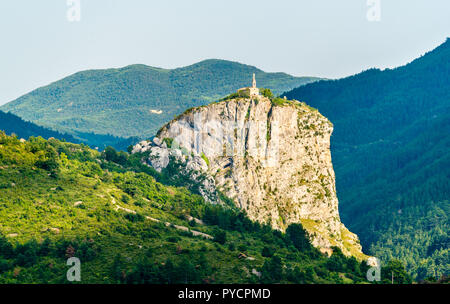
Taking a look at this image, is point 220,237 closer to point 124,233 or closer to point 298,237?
point 124,233

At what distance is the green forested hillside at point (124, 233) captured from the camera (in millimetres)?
116500

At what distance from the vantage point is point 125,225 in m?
140

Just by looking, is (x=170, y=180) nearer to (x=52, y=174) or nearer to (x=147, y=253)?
(x=52, y=174)

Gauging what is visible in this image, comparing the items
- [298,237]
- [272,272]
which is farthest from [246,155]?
[272,272]

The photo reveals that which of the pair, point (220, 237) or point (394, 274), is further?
point (394, 274)

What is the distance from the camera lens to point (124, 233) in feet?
446

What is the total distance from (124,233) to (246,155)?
6075cm

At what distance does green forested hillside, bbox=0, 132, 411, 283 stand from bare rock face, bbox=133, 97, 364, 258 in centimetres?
844

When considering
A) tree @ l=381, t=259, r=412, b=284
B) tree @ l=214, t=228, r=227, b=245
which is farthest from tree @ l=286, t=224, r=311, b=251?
tree @ l=214, t=228, r=227, b=245

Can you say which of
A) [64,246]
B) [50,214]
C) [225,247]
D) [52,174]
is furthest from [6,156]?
[225,247]

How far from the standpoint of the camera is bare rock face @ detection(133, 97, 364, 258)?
18888 cm

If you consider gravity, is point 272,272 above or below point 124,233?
below
